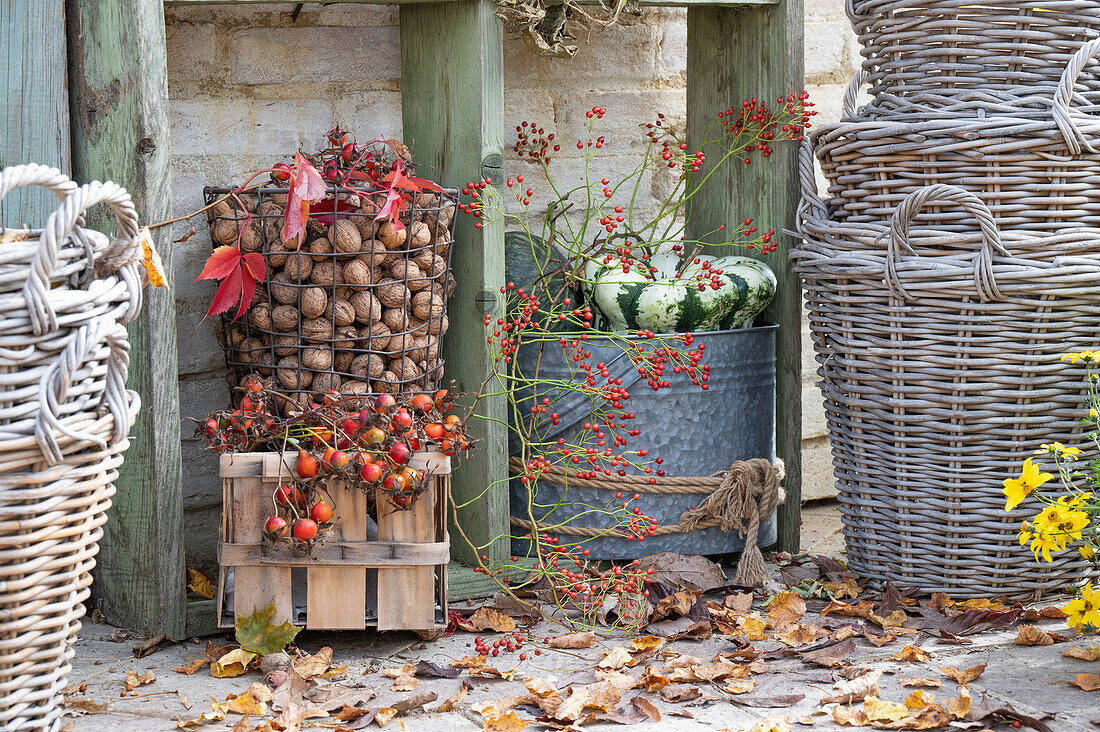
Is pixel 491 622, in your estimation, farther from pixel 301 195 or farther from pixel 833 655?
pixel 301 195

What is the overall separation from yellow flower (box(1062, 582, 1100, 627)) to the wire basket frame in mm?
1271

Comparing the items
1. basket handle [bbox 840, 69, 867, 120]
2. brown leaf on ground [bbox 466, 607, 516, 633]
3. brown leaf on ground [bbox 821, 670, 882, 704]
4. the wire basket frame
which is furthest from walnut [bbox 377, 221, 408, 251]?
brown leaf on ground [bbox 821, 670, 882, 704]

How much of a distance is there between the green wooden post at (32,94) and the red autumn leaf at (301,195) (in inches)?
18.0

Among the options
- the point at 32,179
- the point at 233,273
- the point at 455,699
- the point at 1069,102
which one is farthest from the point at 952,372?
the point at 32,179

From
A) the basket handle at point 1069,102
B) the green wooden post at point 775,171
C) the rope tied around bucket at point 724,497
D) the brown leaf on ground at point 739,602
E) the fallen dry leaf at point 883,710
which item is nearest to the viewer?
the fallen dry leaf at point 883,710

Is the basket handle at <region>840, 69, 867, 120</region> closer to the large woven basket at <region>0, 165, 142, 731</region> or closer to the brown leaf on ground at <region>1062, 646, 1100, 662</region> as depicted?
the brown leaf on ground at <region>1062, 646, 1100, 662</region>

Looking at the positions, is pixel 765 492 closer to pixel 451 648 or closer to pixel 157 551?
pixel 451 648

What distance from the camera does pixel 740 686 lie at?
67.4 inches

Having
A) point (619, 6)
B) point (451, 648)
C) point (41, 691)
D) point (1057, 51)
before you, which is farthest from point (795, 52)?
point (41, 691)

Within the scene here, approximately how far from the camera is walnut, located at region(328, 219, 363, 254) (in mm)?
1901

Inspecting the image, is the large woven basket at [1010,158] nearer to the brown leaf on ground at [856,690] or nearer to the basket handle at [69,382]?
the brown leaf on ground at [856,690]

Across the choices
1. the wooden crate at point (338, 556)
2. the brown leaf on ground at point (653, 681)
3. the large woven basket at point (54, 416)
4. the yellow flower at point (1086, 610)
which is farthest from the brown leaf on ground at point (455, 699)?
the yellow flower at point (1086, 610)

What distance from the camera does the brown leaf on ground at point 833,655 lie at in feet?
5.92

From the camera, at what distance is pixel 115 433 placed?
54.1 inches
